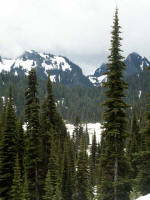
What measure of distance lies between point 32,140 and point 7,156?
4385mm

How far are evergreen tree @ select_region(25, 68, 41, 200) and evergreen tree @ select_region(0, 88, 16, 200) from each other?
9.78ft

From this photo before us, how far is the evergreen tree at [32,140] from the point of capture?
33.2 meters

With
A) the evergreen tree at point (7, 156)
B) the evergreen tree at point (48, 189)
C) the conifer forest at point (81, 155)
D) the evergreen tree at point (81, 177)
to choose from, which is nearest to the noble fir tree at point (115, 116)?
the conifer forest at point (81, 155)

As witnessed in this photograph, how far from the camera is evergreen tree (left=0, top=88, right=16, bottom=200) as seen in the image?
2888 cm

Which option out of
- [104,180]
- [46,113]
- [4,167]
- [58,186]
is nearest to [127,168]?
[104,180]

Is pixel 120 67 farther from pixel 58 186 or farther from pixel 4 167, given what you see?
pixel 58 186

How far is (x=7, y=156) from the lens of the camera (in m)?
29.5

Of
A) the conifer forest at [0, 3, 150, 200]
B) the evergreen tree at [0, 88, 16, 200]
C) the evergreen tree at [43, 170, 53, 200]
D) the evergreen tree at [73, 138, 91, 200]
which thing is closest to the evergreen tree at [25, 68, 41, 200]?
the conifer forest at [0, 3, 150, 200]

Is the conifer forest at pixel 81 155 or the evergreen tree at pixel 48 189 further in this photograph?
the evergreen tree at pixel 48 189

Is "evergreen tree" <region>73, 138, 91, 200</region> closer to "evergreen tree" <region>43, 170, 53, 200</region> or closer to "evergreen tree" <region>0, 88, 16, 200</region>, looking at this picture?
"evergreen tree" <region>43, 170, 53, 200</region>

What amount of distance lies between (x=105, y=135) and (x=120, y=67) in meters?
5.64

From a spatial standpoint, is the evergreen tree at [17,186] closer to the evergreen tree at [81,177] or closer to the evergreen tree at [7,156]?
the evergreen tree at [7,156]

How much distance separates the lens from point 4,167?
29344mm

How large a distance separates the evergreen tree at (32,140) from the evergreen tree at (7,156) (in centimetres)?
298
